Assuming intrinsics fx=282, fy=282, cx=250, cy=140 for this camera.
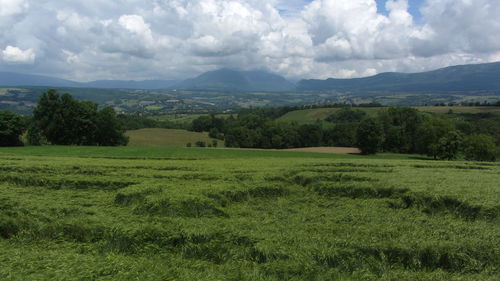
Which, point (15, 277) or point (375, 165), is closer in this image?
point (15, 277)

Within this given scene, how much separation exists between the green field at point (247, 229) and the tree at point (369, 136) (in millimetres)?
44491

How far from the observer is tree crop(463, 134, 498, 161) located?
165 feet

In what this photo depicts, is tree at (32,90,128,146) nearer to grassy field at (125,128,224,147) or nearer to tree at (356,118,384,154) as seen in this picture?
grassy field at (125,128,224,147)

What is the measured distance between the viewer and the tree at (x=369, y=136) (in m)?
57.8

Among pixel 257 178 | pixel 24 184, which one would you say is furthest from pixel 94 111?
pixel 257 178

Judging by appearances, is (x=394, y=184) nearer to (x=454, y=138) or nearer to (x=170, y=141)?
(x=454, y=138)

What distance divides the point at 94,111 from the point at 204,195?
173 ft

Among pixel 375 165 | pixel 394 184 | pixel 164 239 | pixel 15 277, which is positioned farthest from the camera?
pixel 375 165

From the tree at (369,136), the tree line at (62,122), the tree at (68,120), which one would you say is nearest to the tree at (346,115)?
the tree at (369,136)

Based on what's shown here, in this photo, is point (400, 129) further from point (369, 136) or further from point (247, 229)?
point (247, 229)

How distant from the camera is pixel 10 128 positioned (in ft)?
151

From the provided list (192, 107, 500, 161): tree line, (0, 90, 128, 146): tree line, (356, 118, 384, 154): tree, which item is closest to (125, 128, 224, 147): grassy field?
(192, 107, 500, 161): tree line

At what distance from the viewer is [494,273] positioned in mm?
7051

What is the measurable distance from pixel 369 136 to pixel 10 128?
64509mm
